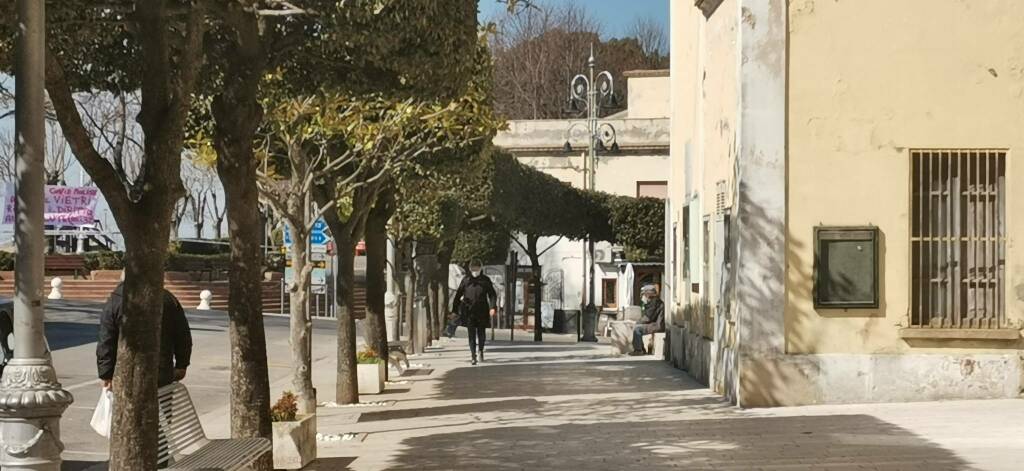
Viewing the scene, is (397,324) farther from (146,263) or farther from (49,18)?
(146,263)

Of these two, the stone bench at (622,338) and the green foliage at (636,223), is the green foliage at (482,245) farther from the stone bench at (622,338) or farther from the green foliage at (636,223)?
the stone bench at (622,338)

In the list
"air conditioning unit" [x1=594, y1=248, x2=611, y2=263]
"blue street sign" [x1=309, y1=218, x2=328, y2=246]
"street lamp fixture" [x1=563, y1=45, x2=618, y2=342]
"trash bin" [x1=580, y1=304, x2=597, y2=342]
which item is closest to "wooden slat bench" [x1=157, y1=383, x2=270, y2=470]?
"blue street sign" [x1=309, y1=218, x2=328, y2=246]

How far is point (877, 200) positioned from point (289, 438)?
6.89 m

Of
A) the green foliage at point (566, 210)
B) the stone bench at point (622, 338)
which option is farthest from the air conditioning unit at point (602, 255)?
the stone bench at point (622, 338)

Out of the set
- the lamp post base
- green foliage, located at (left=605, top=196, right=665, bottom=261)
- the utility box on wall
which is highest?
green foliage, located at (left=605, top=196, right=665, bottom=261)

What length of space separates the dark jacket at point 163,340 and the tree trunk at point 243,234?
340mm

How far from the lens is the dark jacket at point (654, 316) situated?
1190 inches

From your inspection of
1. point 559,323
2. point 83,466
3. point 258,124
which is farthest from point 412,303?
point 258,124

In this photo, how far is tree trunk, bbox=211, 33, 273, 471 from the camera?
10.5 metres

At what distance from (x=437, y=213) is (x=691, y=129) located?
49.1 ft

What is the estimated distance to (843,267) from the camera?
50.7 feet

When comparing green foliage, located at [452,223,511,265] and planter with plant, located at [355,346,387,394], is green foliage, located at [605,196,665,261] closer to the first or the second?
green foliage, located at [452,223,511,265]

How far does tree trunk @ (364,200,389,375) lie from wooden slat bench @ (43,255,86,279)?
33.3 m

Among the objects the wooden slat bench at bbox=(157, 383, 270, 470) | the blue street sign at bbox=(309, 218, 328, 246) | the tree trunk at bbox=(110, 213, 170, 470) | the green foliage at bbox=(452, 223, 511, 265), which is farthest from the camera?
the green foliage at bbox=(452, 223, 511, 265)
